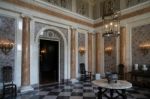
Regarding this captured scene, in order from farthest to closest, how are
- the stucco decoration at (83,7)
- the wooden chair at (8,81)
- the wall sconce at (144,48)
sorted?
the stucco decoration at (83,7), the wall sconce at (144,48), the wooden chair at (8,81)

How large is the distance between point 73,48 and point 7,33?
3.83m

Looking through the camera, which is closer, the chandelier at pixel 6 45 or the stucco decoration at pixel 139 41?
the chandelier at pixel 6 45

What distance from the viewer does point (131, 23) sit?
7242mm

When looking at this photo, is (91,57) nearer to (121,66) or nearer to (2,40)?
(121,66)

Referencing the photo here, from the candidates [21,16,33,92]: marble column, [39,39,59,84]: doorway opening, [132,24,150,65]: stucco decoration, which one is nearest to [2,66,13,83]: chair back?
[21,16,33,92]: marble column

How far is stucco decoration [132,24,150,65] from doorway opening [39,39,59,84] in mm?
4504

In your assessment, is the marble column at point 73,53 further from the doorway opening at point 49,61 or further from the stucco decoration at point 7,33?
the stucco decoration at point 7,33

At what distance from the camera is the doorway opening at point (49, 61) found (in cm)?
771

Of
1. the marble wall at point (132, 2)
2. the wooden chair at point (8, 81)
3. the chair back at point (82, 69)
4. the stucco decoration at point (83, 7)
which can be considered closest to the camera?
the wooden chair at point (8, 81)

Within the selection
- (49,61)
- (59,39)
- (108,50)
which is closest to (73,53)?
(59,39)

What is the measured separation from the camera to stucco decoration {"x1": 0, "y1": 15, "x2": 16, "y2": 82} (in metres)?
5.05

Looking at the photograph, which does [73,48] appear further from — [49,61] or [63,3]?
[63,3]

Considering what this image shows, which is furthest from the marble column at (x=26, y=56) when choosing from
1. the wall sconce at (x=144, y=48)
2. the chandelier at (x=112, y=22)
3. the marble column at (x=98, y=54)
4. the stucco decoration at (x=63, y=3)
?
the wall sconce at (x=144, y=48)

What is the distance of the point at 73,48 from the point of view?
308 inches
